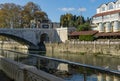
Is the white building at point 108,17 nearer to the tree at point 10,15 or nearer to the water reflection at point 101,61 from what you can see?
the water reflection at point 101,61

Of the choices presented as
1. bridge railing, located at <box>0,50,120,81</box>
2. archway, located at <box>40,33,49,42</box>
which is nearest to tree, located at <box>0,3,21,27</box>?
archway, located at <box>40,33,49,42</box>

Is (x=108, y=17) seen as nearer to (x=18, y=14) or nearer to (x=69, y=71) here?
(x=18, y=14)

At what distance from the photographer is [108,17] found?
66.6 meters

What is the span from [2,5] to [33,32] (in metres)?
23.2

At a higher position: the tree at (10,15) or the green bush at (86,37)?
the tree at (10,15)

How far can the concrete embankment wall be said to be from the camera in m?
49.1

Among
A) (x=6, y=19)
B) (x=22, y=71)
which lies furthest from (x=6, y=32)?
(x=22, y=71)

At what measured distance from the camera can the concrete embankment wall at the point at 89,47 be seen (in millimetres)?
49078

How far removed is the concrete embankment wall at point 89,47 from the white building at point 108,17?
9.25m

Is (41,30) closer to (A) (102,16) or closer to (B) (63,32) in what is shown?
(B) (63,32)

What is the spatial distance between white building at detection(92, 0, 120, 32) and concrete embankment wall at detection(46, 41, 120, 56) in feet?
30.3

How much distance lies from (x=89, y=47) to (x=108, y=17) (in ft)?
44.9

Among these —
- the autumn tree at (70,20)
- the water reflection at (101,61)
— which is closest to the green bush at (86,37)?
the water reflection at (101,61)

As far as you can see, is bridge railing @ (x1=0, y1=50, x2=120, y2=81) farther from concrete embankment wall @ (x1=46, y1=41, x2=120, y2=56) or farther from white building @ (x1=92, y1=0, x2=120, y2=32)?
white building @ (x1=92, y1=0, x2=120, y2=32)
